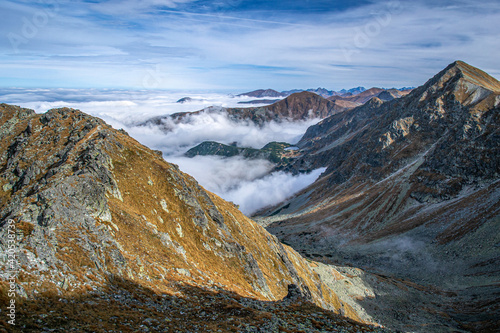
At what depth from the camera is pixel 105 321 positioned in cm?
1805

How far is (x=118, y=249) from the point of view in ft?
92.3

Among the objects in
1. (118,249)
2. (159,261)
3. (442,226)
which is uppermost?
(118,249)

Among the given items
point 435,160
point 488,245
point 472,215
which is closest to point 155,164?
point 488,245

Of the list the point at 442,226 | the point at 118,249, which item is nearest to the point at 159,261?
the point at 118,249

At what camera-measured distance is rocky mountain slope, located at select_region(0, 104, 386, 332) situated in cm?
1973

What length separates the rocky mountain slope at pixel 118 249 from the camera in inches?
777

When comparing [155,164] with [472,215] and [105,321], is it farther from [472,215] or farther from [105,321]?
[472,215]

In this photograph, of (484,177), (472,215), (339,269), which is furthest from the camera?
(484,177)

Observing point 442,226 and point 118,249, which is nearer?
point 118,249

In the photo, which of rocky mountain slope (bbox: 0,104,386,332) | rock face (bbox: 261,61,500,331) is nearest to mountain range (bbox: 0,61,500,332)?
rocky mountain slope (bbox: 0,104,386,332)

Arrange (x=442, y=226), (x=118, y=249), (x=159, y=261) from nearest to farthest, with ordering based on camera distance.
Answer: (x=118, y=249)
(x=159, y=261)
(x=442, y=226)

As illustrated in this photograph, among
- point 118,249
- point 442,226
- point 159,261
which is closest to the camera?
point 118,249

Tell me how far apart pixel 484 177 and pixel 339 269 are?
111155mm

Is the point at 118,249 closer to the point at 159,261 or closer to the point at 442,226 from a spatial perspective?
the point at 159,261
